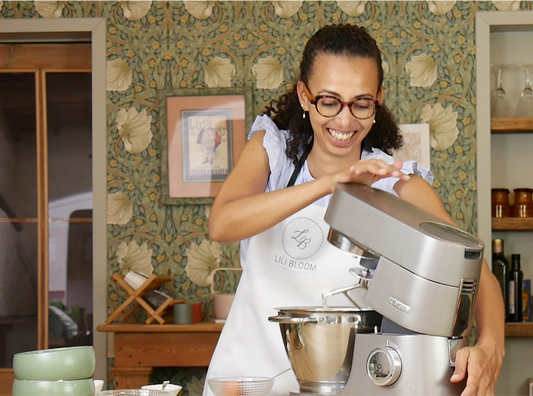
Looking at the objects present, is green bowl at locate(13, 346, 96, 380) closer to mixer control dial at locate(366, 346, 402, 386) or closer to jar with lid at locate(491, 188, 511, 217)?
mixer control dial at locate(366, 346, 402, 386)

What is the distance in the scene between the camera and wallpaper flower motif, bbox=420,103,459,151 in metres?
3.35

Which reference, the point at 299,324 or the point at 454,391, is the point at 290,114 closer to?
the point at 299,324

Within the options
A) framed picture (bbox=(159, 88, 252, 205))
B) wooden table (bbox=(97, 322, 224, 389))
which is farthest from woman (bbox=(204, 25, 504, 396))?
framed picture (bbox=(159, 88, 252, 205))

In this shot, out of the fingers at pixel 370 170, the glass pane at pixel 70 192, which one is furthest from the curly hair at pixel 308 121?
the glass pane at pixel 70 192

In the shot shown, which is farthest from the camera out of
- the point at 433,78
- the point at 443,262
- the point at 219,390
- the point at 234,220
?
the point at 433,78

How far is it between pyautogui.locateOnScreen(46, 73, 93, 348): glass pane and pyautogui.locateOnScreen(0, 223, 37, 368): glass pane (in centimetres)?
10

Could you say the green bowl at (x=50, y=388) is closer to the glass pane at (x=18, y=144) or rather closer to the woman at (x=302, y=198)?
the woman at (x=302, y=198)

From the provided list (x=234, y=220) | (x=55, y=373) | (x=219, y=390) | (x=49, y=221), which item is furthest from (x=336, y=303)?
(x=49, y=221)

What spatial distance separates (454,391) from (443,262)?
18cm

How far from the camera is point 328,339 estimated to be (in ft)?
3.53

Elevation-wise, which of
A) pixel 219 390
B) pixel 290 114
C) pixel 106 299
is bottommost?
pixel 106 299

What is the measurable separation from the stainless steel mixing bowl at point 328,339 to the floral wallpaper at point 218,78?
226 centimetres

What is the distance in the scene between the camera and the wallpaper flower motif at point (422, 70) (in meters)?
3.37

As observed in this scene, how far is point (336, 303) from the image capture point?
1.38 metres
